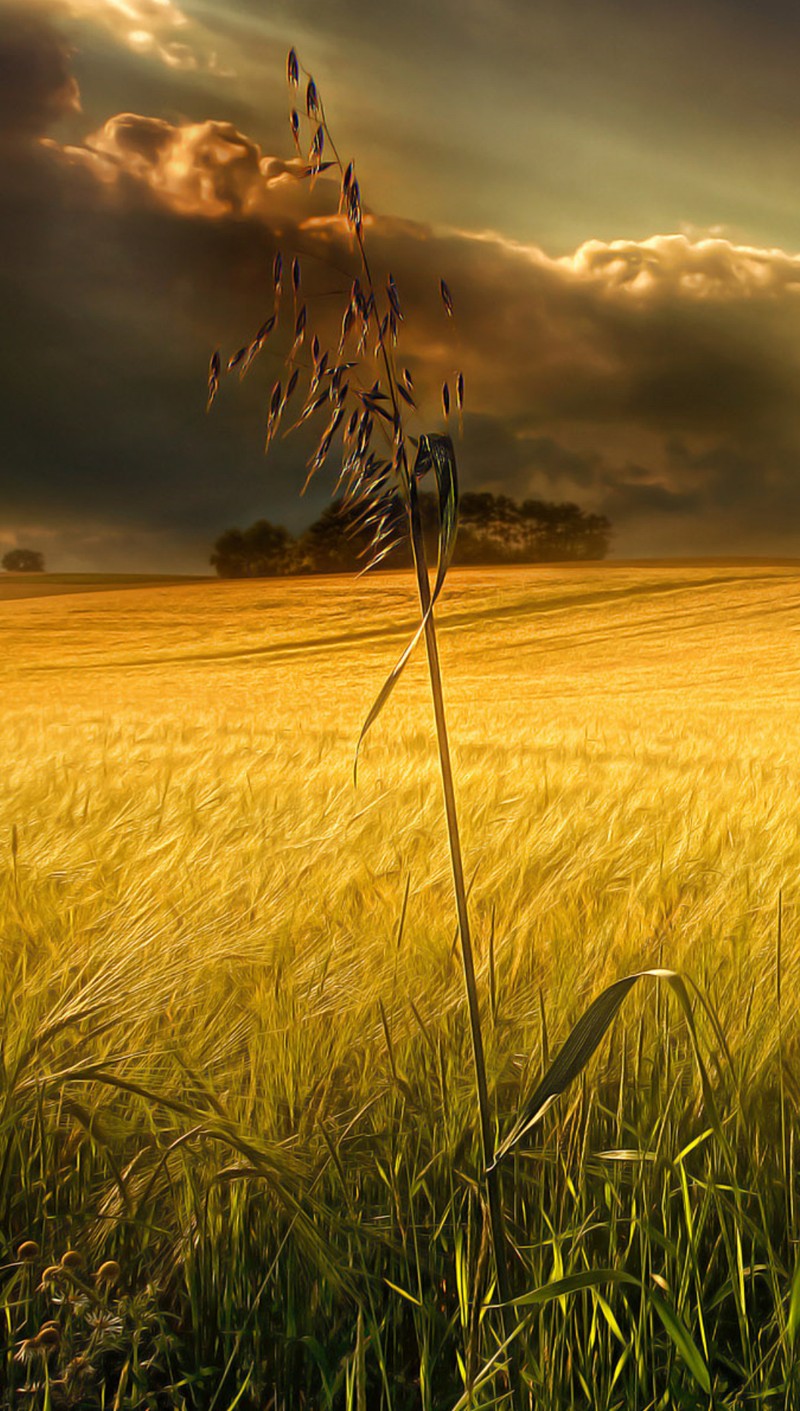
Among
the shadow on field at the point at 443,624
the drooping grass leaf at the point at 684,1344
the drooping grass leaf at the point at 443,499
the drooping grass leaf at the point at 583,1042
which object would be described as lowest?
the shadow on field at the point at 443,624

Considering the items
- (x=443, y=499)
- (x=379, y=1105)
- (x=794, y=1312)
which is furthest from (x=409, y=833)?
(x=443, y=499)

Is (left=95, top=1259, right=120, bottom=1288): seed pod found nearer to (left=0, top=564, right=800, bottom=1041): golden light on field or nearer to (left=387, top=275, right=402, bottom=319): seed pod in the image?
(left=0, top=564, right=800, bottom=1041): golden light on field

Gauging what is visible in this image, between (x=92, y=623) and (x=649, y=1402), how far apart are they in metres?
18.1

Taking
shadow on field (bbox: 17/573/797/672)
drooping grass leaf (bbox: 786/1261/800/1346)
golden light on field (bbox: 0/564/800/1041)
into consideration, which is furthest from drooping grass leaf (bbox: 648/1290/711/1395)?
shadow on field (bbox: 17/573/797/672)

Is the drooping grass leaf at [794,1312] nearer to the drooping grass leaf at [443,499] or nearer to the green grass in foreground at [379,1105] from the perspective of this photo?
the green grass in foreground at [379,1105]

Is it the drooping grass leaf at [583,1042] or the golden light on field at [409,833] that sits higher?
the drooping grass leaf at [583,1042]

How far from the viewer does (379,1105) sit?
A: 134cm

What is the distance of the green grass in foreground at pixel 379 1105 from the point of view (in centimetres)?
105

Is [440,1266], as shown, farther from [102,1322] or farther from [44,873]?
[44,873]

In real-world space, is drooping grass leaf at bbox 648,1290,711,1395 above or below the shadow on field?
above

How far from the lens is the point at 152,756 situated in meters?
4.15

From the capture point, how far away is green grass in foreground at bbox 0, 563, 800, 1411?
1.05 metres

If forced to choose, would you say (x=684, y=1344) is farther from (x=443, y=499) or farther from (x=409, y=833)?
(x=409, y=833)

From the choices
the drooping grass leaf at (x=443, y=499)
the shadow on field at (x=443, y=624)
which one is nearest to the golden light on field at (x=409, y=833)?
the drooping grass leaf at (x=443, y=499)
